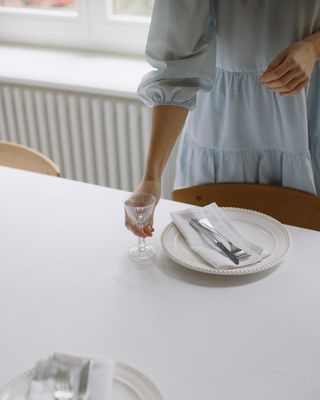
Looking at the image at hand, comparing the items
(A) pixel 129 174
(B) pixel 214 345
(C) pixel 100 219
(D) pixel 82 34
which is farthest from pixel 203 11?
(D) pixel 82 34

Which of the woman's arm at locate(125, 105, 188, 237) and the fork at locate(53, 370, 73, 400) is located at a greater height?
the woman's arm at locate(125, 105, 188, 237)

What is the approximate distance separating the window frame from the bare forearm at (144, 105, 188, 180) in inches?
42.4

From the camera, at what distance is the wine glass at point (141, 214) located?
1.22 metres

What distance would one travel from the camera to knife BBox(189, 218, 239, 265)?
1.21 m

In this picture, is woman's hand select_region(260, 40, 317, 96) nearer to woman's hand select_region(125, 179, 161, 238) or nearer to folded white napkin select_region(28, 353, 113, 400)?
woman's hand select_region(125, 179, 161, 238)

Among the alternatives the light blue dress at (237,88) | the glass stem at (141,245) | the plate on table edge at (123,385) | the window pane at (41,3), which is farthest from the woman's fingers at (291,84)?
the window pane at (41,3)

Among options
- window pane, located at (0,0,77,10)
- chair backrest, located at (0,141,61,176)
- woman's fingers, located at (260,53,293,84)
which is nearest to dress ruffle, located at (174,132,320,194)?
woman's fingers, located at (260,53,293,84)

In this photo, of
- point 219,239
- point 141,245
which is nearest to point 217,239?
point 219,239

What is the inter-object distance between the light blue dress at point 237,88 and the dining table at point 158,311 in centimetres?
24

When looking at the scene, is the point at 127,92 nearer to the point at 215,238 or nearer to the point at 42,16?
the point at 42,16

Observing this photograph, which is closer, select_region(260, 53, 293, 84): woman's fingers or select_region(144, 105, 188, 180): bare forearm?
select_region(260, 53, 293, 84): woman's fingers

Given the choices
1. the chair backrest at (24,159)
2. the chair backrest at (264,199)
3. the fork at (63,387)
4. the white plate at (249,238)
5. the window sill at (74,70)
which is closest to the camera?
the fork at (63,387)

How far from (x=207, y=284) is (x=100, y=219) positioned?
32 cm

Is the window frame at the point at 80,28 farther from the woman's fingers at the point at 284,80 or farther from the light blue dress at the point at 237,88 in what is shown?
the woman's fingers at the point at 284,80
